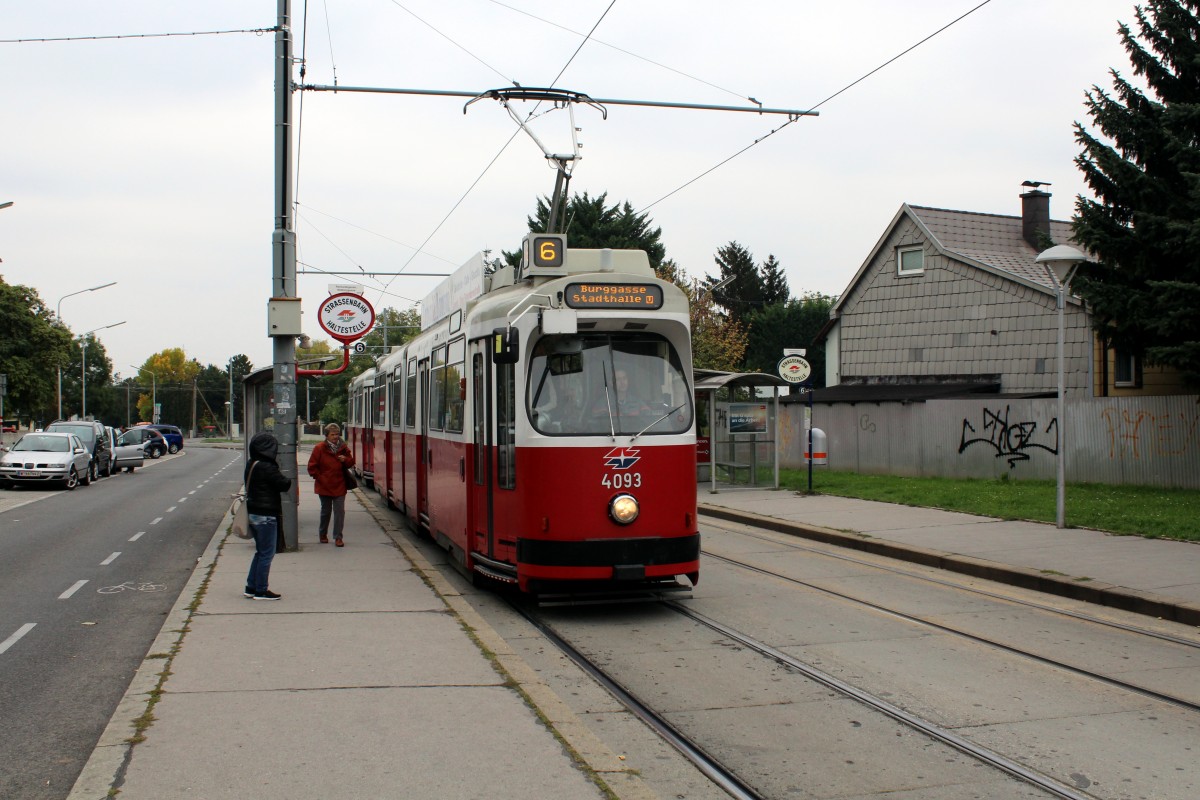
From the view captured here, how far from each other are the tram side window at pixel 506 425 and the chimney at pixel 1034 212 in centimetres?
3028

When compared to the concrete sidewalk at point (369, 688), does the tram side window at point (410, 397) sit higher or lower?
higher

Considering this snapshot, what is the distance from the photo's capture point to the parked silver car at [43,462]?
94.2 ft

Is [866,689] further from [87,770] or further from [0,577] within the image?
[0,577]

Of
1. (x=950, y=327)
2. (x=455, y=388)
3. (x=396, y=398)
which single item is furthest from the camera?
(x=950, y=327)

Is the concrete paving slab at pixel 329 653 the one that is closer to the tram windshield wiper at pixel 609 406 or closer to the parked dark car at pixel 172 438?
the tram windshield wiper at pixel 609 406

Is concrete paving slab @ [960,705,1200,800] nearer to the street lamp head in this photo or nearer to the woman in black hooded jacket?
the woman in black hooded jacket

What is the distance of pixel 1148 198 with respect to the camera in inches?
744

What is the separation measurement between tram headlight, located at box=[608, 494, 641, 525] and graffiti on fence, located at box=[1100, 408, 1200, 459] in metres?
15.3

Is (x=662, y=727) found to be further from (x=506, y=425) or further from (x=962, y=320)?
(x=962, y=320)

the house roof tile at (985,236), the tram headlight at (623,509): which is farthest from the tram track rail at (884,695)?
the house roof tile at (985,236)

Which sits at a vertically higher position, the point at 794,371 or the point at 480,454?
the point at 794,371

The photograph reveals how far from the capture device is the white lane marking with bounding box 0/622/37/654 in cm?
862

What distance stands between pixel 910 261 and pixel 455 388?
26950 millimetres

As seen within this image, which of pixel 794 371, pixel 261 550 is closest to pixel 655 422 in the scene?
pixel 261 550
